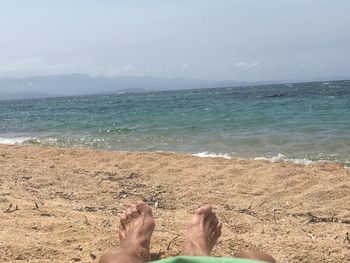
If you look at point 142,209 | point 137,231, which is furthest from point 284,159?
point 137,231

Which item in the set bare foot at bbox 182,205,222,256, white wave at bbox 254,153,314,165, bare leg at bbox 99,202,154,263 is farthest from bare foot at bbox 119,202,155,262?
white wave at bbox 254,153,314,165

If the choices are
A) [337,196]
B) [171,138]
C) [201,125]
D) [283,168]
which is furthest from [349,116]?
[337,196]

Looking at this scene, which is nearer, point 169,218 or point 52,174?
point 169,218

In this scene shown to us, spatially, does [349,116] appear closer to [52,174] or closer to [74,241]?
[52,174]

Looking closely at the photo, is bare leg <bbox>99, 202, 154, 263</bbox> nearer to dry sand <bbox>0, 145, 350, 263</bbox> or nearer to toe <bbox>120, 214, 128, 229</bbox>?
toe <bbox>120, 214, 128, 229</bbox>

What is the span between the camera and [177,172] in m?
6.07

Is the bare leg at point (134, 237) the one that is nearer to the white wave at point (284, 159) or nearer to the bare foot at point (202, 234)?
the bare foot at point (202, 234)

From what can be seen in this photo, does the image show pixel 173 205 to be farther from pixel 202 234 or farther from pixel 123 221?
pixel 202 234

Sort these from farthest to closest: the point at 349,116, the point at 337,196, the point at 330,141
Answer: the point at 349,116 < the point at 330,141 < the point at 337,196

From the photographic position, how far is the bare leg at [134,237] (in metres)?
2.24

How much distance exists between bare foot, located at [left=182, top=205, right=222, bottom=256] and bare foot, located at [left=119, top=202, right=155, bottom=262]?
236 mm

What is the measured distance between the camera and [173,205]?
4.15 m

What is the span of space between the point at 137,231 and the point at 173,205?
131 cm

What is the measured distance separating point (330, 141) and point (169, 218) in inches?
247
